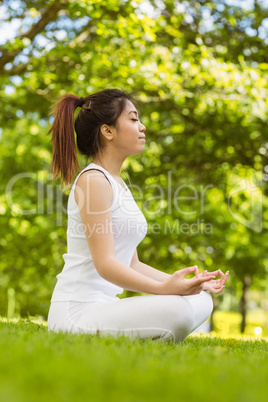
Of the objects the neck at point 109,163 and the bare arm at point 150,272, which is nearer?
the neck at point 109,163

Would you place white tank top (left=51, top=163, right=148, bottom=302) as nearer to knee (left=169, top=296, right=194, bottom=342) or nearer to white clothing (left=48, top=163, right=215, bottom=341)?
white clothing (left=48, top=163, right=215, bottom=341)

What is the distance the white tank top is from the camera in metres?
3.49

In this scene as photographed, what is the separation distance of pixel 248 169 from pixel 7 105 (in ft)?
18.7

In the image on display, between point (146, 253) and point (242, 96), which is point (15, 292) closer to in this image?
point (146, 253)

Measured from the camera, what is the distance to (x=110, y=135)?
3926mm

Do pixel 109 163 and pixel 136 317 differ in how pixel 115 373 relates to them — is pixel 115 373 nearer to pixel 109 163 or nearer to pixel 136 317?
pixel 136 317

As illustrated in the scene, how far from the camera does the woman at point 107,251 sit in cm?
325

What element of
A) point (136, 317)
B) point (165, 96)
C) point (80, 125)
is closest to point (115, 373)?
point (136, 317)

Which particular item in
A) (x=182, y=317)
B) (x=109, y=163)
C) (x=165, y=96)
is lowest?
(x=165, y=96)

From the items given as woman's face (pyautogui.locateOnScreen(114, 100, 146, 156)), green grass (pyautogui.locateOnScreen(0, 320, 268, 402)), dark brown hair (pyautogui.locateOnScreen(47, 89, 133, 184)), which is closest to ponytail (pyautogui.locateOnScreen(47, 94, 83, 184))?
dark brown hair (pyautogui.locateOnScreen(47, 89, 133, 184))

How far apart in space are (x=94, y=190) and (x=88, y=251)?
1.46ft

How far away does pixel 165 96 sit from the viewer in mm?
9375

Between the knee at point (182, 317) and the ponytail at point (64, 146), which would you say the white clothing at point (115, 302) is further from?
the ponytail at point (64, 146)

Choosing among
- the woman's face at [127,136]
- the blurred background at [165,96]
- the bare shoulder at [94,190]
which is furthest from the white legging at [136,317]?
the blurred background at [165,96]
